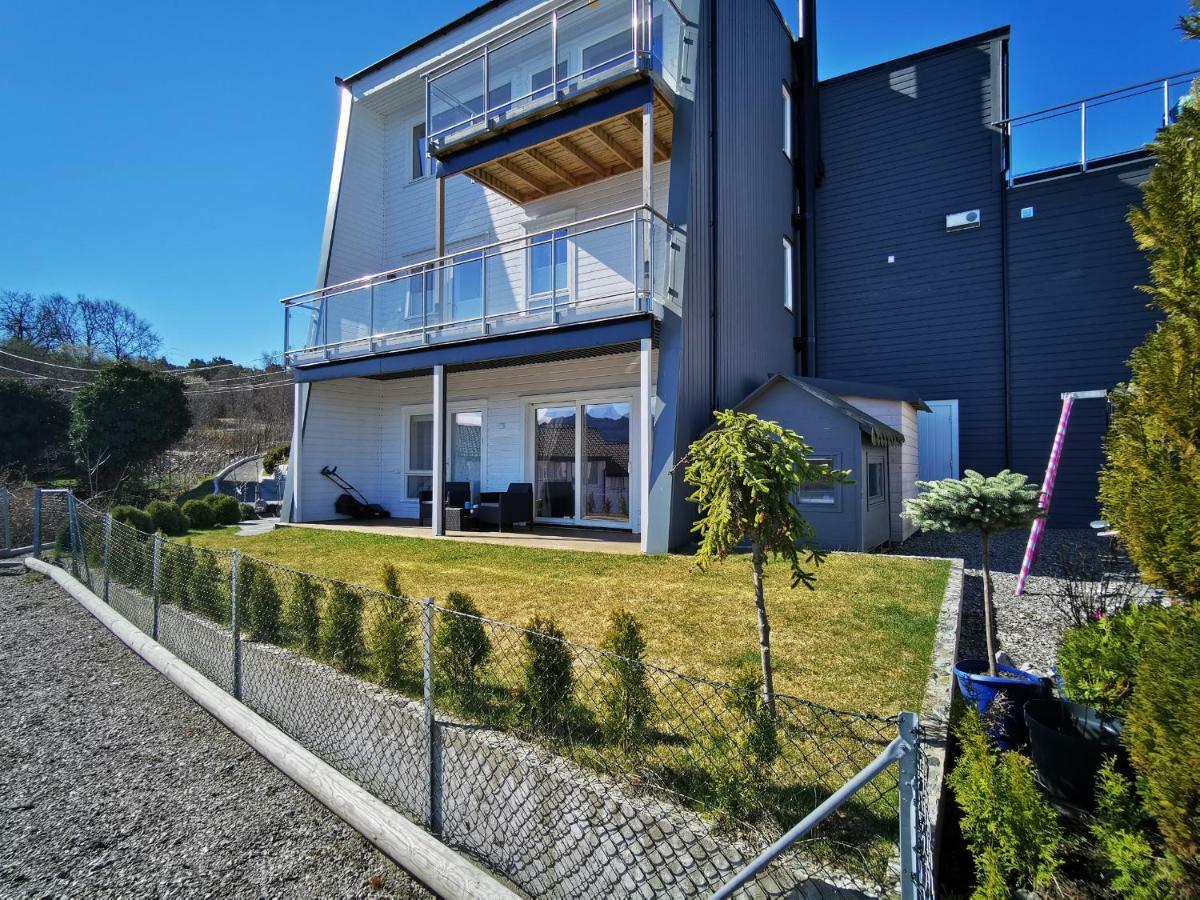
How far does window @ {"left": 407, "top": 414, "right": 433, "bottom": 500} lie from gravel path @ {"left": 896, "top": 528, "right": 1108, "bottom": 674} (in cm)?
1000

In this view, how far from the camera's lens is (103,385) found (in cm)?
1662

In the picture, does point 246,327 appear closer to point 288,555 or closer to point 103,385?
point 103,385

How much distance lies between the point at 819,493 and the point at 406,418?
31.9 feet

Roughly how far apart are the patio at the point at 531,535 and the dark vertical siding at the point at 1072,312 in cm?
783

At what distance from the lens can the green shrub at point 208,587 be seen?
16.9 ft

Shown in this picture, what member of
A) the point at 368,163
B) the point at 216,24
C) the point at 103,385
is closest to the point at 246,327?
the point at 103,385

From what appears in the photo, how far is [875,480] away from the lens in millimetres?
8578

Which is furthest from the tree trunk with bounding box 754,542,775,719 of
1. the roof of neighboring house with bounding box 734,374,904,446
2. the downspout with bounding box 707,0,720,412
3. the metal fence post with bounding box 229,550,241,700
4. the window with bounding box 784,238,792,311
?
the window with bounding box 784,238,792,311

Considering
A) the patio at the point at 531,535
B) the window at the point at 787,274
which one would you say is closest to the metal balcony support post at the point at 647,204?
the patio at the point at 531,535

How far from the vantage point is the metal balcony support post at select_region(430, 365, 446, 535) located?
1005cm

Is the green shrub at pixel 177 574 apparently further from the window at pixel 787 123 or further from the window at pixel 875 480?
the window at pixel 787 123

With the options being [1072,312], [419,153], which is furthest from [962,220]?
[419,153]

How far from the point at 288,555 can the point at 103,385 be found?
42.1 feet

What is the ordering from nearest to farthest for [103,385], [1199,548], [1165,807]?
[1165,807] < [1199,548] < [103,385]
